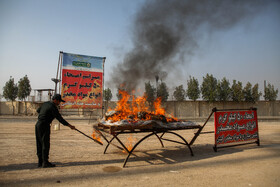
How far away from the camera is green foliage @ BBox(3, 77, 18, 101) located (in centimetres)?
3841

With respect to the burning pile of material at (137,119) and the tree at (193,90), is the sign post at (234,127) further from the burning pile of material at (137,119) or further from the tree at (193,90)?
the tree at (193,90)

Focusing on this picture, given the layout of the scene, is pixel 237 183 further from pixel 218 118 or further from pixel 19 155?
pixel 19 155

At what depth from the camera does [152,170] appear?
404cm

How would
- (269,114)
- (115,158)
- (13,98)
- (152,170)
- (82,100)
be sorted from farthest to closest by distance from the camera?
1. (13,98)
2. (269,114)
3. (82,100)
4. (115,158)
5. (152,170)

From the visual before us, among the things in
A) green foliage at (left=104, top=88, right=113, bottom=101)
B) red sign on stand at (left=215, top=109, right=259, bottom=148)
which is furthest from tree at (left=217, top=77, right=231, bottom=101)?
red sign on stand at (left=215, top=109, right=259, bottom=148)

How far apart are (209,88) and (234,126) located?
95.5 feet

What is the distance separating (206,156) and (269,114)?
34.8m

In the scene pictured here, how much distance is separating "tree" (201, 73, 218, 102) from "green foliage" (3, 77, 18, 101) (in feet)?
130

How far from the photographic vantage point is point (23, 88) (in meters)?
39.2

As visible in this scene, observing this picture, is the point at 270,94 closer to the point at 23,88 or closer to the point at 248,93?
the point at 248,93

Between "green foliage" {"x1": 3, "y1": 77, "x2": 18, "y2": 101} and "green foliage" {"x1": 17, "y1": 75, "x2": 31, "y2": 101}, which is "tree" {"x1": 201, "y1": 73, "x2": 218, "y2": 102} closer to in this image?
"green foliage" {"x1": 17, "y1": 75, "x2": 31, "y2": 101}

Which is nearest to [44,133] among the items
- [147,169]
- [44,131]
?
[44,131]

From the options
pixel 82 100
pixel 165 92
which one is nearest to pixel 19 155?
pixel 82 100

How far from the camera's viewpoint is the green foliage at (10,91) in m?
38.4
